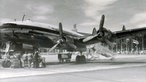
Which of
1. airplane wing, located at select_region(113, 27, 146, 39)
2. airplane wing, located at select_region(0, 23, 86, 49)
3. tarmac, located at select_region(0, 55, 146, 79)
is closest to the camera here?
tarmac, located at select_region(0, 55, 146, 79)

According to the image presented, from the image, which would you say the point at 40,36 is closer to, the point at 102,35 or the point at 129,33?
the point at 102,35

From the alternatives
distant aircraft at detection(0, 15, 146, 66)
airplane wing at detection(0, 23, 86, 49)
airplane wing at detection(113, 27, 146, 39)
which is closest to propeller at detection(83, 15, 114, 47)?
distant aircraft at detection(0, 15, 146, 66)

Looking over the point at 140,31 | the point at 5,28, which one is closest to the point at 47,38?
the point at 5,28

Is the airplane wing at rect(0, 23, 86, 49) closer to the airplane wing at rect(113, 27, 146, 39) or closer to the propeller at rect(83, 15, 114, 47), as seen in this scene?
the propeller at rect(83, 15, 114, 47)

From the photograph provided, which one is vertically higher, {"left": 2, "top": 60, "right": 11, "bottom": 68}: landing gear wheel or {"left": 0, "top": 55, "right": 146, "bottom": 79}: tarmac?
{"left": 2, "top": 60, "right": 11, "bottom": 68}: landing gear wheel

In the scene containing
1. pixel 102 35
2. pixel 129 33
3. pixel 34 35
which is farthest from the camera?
pixel 129 33

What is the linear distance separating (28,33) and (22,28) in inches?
26.5

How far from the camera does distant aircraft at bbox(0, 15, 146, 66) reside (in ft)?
64.2

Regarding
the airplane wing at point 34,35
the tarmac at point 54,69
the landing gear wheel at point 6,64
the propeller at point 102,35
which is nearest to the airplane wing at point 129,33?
the propeller at point 102,35

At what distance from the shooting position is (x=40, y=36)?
2073cm

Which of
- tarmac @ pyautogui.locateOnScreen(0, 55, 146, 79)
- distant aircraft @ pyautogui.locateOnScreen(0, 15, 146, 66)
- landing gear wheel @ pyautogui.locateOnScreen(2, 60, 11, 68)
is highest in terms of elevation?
distant aircraft @ pyautogui.locateOnScreen(0, 15, 146, 66)

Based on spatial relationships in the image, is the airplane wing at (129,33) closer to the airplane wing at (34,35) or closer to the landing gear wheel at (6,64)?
the airplane wing at (34,35)

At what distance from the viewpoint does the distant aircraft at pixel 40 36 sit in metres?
19.6

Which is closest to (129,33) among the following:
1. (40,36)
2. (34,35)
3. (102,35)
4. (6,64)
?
(102,35)
